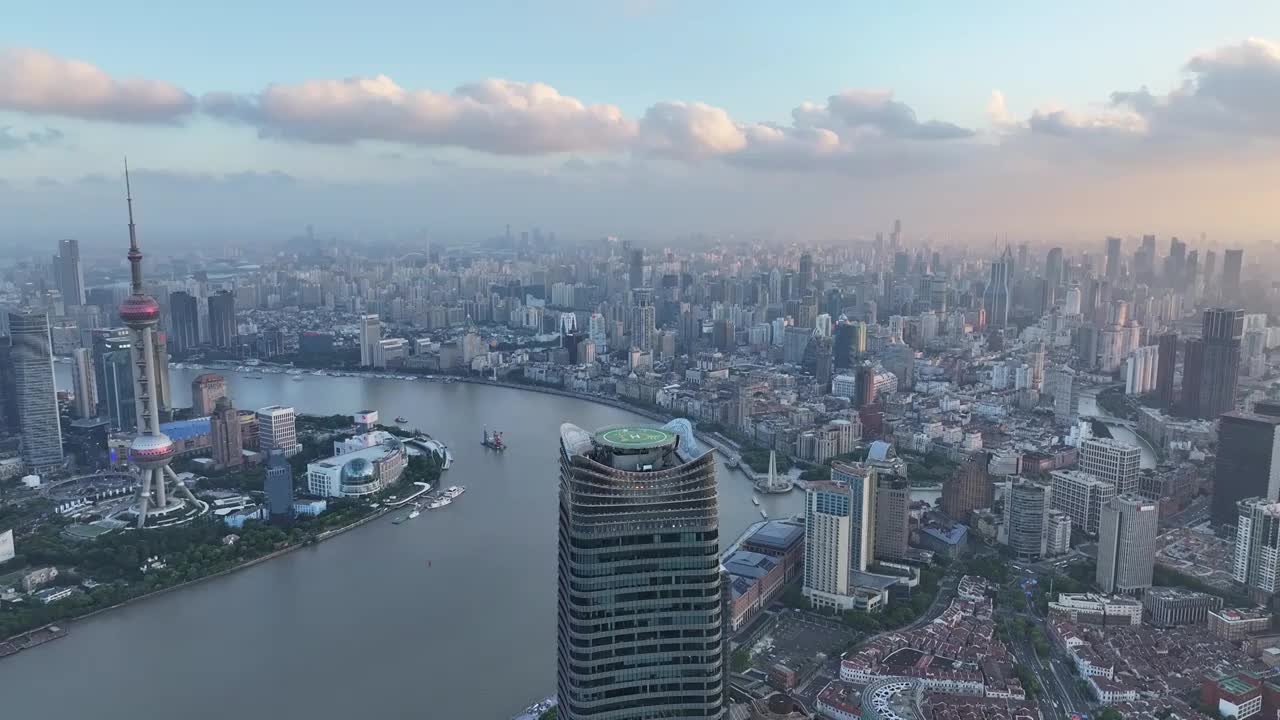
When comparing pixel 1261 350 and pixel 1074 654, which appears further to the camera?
pixel 1261 350

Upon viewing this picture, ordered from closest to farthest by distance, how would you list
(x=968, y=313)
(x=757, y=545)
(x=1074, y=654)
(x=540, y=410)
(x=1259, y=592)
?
(x=1074, y=654) < (x=1259, y=592) < (x=757, y=545) < (x=540, y=410) < (x=968, y=313)

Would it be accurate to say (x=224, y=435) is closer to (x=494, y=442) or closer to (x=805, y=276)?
(x=494, y=442)

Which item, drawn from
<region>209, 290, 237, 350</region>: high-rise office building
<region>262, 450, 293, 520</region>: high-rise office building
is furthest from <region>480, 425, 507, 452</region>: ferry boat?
<region>209, 290, 237, 350</region>: high-rise office building

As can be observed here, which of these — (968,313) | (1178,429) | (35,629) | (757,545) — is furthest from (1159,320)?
(35,629)

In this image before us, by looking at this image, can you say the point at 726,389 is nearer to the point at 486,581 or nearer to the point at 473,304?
the point at 486,581

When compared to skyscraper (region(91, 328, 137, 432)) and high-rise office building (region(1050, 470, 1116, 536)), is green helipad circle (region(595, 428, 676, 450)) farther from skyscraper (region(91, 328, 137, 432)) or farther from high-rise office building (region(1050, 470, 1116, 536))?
skyscraper (region(91, 328, 137, 432))

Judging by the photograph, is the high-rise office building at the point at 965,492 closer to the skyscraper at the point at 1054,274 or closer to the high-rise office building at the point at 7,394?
the high-rise office building at the point at 7,394

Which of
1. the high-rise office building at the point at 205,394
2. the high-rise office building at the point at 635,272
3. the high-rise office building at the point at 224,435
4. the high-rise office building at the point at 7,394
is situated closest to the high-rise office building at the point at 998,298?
the high-rise office building at the point at 635,272
